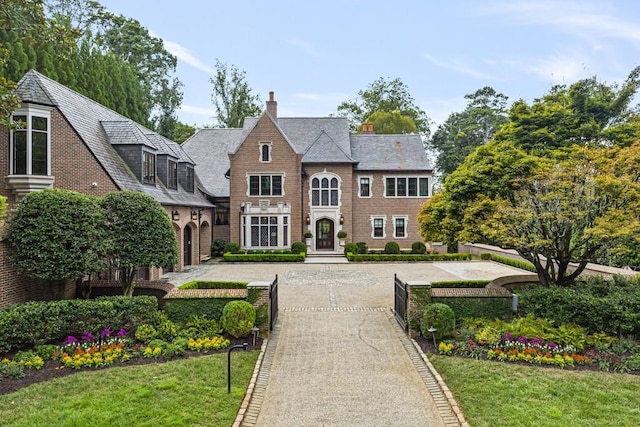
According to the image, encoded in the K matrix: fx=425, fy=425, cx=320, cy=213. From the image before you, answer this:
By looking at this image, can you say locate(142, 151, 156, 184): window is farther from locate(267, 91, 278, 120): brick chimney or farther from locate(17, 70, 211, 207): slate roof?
locate(267, 91, 278, 120): brick chimney

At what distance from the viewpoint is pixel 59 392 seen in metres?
7.05

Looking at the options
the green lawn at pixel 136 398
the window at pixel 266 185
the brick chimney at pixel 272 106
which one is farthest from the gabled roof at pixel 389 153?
the green lawn at pixel 136 398

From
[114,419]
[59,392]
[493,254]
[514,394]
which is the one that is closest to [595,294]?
[514,394]

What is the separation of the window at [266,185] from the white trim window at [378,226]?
23.6ft

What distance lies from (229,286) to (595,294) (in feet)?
34.0

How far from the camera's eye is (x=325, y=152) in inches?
1194

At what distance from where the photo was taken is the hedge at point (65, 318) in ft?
28.5

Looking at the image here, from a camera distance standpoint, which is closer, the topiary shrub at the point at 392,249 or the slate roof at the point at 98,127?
the slate roof at the point at 98,127

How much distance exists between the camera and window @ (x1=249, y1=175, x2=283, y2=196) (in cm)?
2872

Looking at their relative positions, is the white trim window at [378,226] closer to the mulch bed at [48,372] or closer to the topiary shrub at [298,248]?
the topiary shrub at [298,248]

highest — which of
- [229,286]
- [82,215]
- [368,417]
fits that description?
[82,215]

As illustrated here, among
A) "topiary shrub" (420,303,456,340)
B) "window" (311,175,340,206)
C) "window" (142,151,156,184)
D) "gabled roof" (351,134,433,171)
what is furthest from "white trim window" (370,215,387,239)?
"topiary shrub" (420,303,456,340)

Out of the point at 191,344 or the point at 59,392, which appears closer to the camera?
the point at 59,392

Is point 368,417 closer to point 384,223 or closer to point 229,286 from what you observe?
point 229,286
